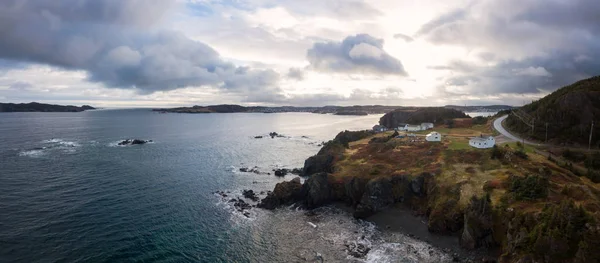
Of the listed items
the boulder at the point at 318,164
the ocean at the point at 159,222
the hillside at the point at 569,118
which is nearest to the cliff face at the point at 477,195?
the boulder at the point at 318,164

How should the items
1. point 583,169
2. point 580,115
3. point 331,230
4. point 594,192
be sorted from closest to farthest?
1. point 594,192
2. point 331,230
3. point 583,169
4. point 580,115

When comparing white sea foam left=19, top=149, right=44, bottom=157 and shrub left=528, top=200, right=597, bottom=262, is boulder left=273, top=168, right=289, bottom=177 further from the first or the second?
white sea foam left=19, top=149, right=44, bottom=157

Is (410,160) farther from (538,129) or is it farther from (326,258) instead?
(538,129)

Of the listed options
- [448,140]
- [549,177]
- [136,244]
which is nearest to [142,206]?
[136,244]

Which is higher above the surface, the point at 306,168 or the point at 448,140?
the point at 448,140

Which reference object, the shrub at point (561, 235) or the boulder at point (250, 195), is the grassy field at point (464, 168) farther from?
the boulder at point (250, 195)

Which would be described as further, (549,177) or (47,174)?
(47,174)

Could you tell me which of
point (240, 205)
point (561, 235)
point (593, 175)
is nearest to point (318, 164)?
point (240, 205)

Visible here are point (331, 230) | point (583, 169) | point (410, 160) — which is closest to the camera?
point (331, 230)
